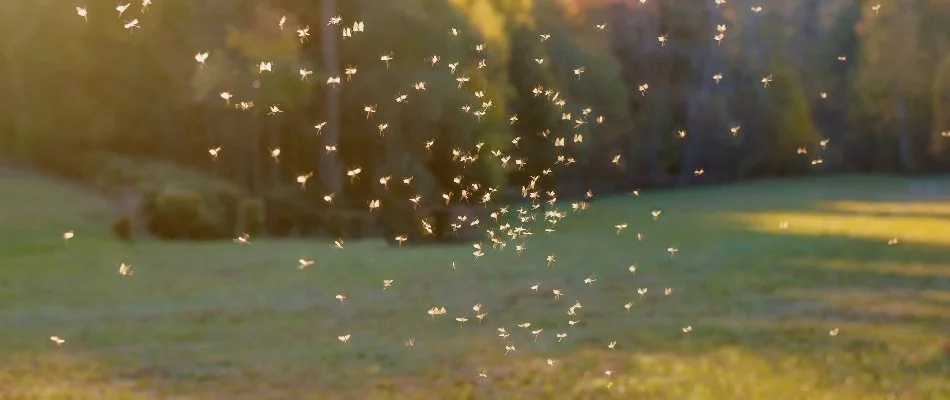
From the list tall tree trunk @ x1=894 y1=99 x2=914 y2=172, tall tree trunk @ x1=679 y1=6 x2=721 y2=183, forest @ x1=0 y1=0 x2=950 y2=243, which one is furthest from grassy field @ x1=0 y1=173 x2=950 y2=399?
tall tree trunk @ x1=894 y1=99 x2=914 y2=172

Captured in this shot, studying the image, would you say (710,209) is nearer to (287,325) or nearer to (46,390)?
(287,325)

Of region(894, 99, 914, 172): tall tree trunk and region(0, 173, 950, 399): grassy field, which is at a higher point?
region(894, 99, 914, 172): tall tree trunk

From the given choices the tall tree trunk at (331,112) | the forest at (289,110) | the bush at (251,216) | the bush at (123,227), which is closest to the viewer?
the bush at (123,227)

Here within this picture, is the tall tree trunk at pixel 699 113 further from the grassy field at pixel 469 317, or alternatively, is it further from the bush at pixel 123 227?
the bush at pixel 123 227

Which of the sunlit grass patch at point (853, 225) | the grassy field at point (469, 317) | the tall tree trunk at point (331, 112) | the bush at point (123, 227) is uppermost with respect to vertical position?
the tall tree trunk at point (331, 112)

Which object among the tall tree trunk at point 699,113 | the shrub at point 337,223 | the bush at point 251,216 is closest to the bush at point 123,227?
the bush at point 251,216

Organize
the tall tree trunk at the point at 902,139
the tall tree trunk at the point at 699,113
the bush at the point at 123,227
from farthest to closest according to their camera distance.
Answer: the tall tree trunk at the point at 902,139, the tall tree trunk at the point at 699,113, the bush at the point at 123,227

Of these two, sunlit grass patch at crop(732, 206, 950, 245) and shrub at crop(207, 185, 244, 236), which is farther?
sunlit grass patch at crop(732, 206, 950, 245)

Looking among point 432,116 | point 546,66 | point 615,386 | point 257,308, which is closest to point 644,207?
point 546,66

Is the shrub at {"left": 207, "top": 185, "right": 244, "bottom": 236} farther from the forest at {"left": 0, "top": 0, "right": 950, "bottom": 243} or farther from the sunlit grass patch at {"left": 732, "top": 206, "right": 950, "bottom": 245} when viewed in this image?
the sunlit grass patch at {"left": 732, "top": 206, "right": 950, "bottom": 245}
